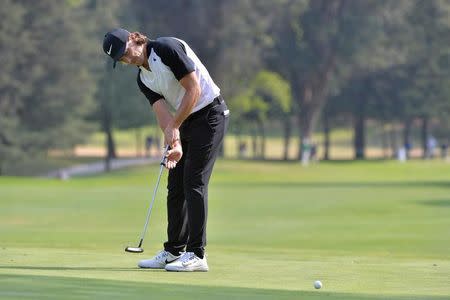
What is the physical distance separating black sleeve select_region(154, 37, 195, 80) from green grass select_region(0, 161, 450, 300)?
1687 millimetres

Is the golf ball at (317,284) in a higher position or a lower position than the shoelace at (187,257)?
lower

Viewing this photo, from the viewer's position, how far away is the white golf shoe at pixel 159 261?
11305 mm

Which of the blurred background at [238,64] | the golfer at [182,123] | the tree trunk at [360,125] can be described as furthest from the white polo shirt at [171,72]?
the tree trunk at [360,125]

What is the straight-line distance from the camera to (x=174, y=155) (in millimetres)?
11180

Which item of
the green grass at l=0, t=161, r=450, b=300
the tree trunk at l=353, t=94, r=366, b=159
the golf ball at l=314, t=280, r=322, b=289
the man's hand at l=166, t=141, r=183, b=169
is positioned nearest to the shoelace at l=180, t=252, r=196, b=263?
the green grass at l=0, t=161, r=450, b=300

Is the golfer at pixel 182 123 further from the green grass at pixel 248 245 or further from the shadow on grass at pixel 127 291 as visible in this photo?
the shadow on grass at pixel 127 291

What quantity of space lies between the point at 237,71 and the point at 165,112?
→ 6764 cm

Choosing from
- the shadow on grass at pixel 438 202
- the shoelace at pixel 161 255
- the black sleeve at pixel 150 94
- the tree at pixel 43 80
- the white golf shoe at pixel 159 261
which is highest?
the tree at pixel 43 80

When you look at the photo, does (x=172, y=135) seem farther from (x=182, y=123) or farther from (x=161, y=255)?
(x=161, y=255)

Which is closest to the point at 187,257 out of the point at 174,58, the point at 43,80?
the point at 174,58

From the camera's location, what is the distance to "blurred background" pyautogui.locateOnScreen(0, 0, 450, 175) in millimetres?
75750

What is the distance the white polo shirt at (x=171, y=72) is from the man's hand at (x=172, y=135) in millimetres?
254

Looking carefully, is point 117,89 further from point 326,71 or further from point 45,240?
point 45,240

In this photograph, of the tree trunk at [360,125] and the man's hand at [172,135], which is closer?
the man's hand at [172,135]
